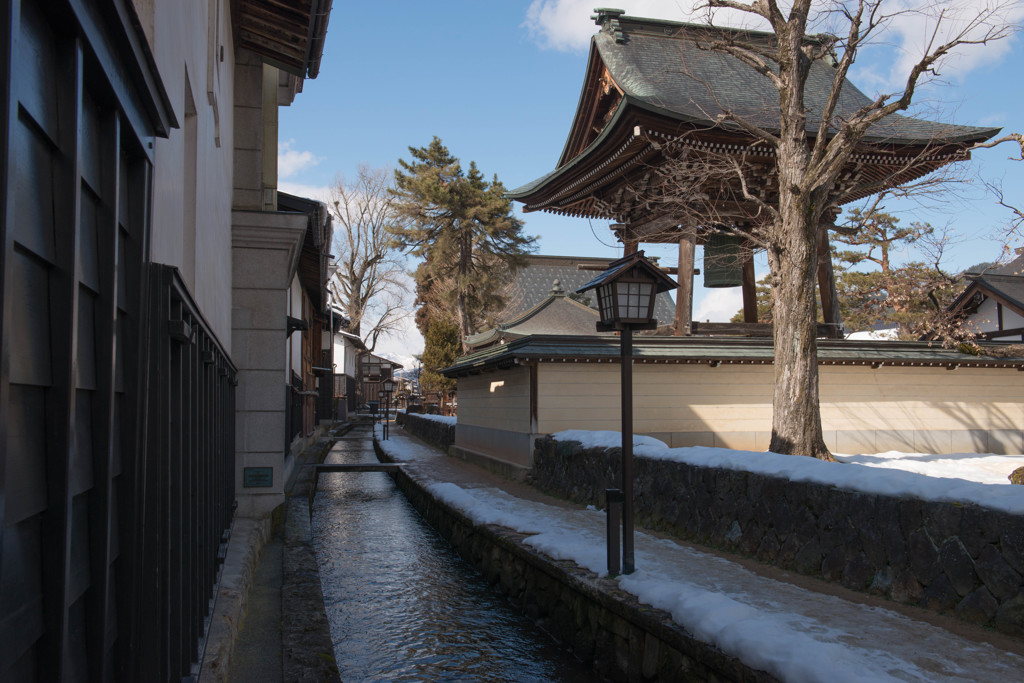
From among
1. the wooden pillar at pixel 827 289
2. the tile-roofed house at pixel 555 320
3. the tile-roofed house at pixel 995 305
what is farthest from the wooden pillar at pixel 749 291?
the tile-roofed house at pixel 555 320

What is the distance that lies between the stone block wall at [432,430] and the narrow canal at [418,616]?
1073cm

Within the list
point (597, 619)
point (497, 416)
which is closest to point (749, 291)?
point (497, 416)

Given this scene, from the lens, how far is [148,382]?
2.10 metres

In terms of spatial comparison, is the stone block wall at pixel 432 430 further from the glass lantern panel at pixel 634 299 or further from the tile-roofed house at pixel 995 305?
the glass lantern panel at pixel 634 299

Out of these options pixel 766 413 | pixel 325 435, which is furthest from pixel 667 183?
pixel 325 435

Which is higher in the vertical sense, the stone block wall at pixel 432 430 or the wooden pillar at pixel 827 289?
the wooden pillar at pixel 827 289

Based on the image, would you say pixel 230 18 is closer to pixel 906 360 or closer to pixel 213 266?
pixel 213 266

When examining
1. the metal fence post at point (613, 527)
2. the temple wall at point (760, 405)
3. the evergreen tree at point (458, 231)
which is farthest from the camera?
the evergreen tree at point (458, 231)

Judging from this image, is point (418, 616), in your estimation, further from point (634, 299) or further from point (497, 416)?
point (497, 416)

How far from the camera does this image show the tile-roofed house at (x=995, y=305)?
64.9 feet

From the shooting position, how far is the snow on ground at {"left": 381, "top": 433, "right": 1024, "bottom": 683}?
398cm

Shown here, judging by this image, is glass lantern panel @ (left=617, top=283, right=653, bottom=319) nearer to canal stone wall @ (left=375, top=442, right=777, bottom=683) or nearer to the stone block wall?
canal stone wall @ (left=375, top=442, right=777, bottom=683)

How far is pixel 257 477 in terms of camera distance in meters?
8.56

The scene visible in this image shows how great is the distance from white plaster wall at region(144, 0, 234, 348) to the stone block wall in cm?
1534
